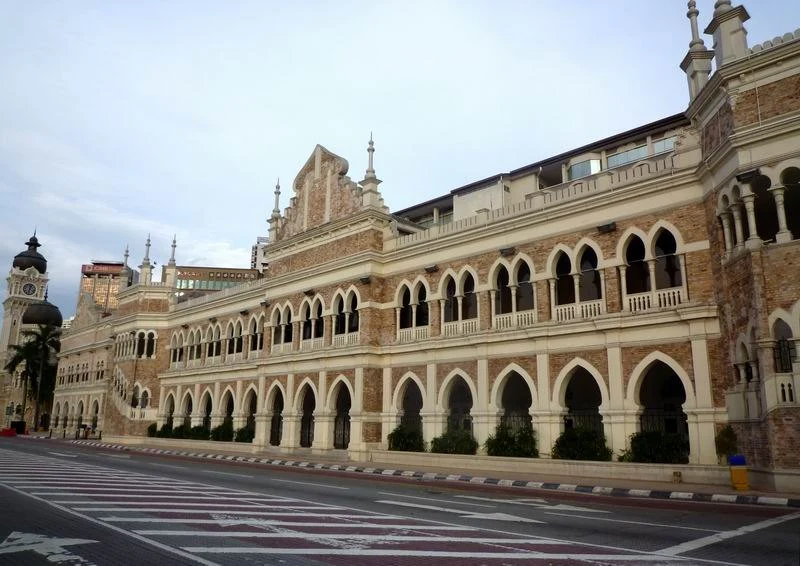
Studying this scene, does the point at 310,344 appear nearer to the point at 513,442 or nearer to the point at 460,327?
the point at 460,327

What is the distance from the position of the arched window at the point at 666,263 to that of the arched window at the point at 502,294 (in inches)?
207

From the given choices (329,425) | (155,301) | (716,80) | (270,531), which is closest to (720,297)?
(716,80)

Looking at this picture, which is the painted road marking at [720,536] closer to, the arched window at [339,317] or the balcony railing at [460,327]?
the balcony railing at [460,327]

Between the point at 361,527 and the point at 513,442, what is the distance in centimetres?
1153

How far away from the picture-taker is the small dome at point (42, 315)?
220 ft

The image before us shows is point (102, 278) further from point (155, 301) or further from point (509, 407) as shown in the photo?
point (509, 407)

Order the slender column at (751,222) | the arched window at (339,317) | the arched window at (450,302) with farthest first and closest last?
1. the arched window at (339,317)
2. the arched window at (450,302)
3. the slender column at (751,222)

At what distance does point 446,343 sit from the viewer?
22453 millimetres

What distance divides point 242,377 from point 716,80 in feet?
87.8

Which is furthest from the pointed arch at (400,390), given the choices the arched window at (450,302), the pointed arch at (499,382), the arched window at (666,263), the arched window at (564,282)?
the arched window at (666,263)

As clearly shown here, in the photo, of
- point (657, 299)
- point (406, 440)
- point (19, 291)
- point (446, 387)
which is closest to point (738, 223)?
point (657, 299)

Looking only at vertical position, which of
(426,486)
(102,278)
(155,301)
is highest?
(102,278)

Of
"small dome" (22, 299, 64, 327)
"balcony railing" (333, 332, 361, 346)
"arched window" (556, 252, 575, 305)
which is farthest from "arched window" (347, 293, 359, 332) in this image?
"small dome" (22, 299, 64, 327)

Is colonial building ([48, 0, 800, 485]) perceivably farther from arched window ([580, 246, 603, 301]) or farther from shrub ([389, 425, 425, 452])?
shrub ([389, 425, 425, 452])
